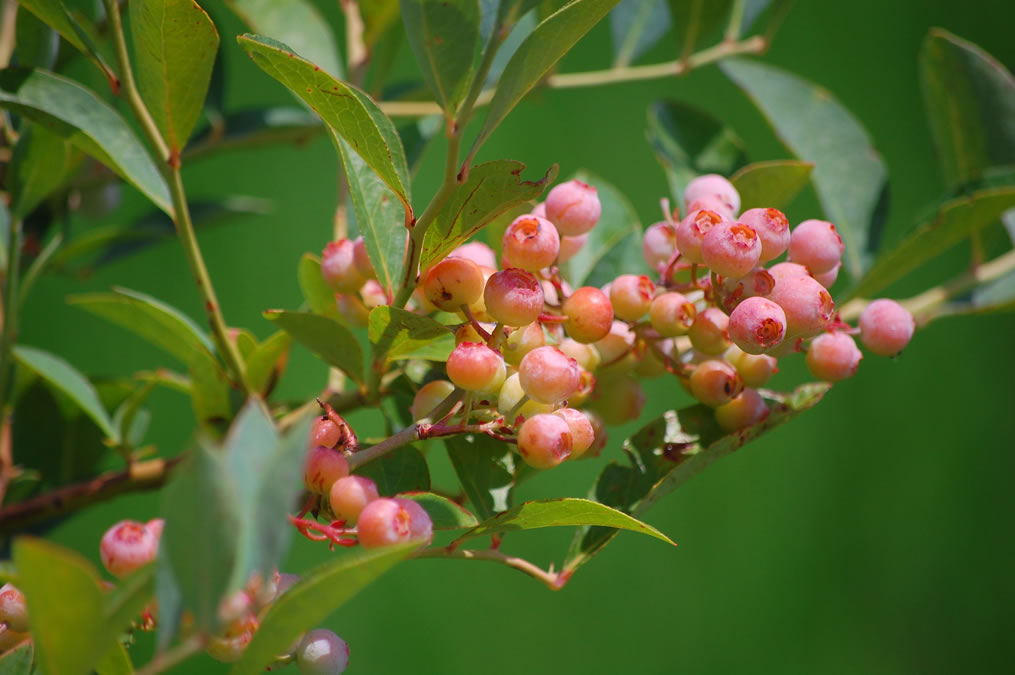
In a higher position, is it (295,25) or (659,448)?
(295,25)

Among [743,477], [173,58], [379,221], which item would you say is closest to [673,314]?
[379,221]

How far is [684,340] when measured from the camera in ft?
1.29

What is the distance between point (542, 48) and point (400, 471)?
16 centimetres

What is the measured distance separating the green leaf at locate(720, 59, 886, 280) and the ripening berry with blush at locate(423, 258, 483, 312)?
291 millimetres

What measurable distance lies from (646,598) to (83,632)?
4.11 ft

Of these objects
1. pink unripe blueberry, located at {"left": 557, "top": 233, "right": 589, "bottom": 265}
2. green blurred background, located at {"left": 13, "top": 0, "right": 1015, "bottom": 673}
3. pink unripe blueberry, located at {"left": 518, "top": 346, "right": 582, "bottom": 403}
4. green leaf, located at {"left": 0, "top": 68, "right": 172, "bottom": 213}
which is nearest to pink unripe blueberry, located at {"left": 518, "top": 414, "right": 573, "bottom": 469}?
pink unripe blueberry, located at {"left": 518, "top": 346, "right": 582, "bottom": 403}

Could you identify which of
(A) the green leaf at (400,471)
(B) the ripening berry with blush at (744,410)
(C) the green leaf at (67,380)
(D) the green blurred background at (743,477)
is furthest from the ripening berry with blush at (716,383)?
(D) the green blurred background at (743,477)

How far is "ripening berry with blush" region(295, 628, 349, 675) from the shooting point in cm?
29

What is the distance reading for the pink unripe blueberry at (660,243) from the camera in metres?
0.39

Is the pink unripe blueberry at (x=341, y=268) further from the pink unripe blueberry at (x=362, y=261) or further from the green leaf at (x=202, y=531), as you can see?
the green leaf at (x=202, y=531)

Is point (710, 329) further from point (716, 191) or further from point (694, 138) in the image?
point (694, 138)

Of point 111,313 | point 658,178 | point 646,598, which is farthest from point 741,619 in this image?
point 111,313

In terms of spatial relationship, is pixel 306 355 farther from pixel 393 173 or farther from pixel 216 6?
pixel 393 173

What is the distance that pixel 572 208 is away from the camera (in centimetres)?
37
